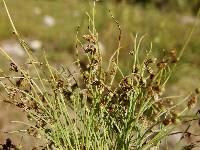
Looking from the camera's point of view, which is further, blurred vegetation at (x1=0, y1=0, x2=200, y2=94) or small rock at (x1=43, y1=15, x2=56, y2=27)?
small rock at (x1=43, y1=15, x2=56, y2=27)

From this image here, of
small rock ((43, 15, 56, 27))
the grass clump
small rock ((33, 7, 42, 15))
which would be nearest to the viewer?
the grass clump

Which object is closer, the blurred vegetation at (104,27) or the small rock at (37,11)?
the blurred vegetation at (104,27)

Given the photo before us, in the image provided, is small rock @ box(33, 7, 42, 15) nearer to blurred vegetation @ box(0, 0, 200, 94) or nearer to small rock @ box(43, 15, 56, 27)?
blurred vegetation @ box(0, 0, 200, 94)

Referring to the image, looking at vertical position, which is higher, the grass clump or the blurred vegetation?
the blurred vegetation

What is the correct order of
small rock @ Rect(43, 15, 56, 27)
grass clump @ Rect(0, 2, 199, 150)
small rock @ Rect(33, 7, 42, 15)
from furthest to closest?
1. small rock @ Rect(33, 7, 42, 15)
2. small rock @ Rect(43, 15, 56, 27)
3. grass clump @ Rect(0, 2, 199, 150)

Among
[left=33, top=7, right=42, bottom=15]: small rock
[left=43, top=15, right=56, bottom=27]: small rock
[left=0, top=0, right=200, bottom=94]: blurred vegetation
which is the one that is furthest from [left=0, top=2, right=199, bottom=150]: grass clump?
[left=33, top=7, right=42, bottom=15]: small rock

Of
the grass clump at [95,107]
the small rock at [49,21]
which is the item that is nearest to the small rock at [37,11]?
the small rock at [49,21]

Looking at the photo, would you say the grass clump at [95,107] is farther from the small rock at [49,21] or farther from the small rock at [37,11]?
the small rock at [37,11]

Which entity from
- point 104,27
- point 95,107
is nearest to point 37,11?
point 104,27

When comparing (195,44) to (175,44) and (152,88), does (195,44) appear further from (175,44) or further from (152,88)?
(152,88)

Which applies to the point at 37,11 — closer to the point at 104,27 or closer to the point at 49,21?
the point at 49,21

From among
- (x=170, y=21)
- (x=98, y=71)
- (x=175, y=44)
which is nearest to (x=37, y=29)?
(x=175, y=44)
